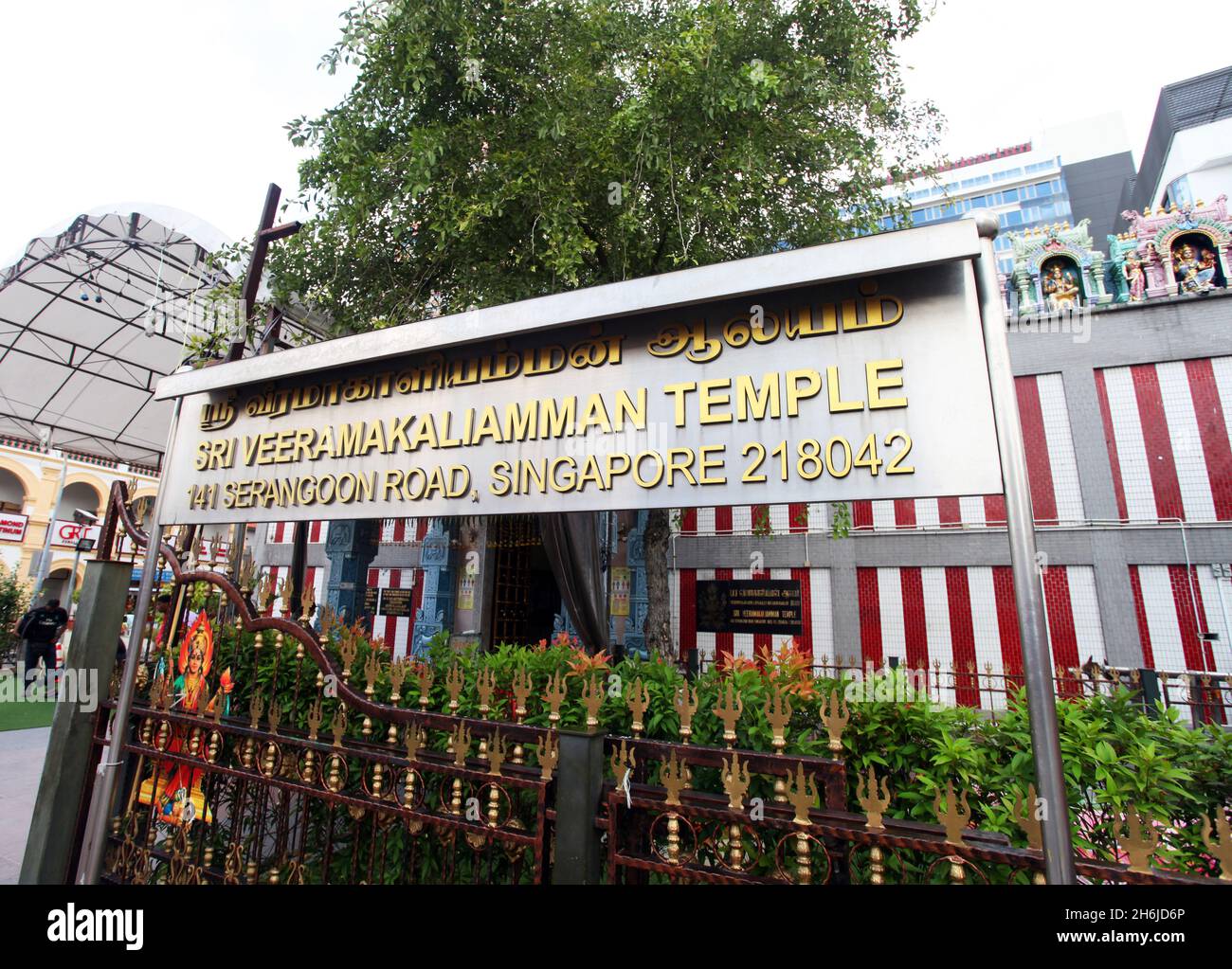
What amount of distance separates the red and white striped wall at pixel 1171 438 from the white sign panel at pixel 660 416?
13.9 metres

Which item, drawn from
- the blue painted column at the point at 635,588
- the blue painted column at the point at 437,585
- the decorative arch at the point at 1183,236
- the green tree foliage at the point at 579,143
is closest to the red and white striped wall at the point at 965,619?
the blue painted column at the point at 635,588

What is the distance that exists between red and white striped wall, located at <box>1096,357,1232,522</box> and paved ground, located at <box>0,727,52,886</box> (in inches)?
677

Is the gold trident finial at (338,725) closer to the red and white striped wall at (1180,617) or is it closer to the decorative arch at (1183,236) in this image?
the red and white striped wall at (1180,617)

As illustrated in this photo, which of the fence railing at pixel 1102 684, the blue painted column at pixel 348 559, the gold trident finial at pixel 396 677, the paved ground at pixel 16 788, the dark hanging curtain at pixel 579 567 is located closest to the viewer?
the gold trident finial at pixel 396 677

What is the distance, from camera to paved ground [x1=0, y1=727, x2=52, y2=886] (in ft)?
14.9

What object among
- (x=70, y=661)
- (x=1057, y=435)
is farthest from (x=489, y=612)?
(x=1057, y=435)

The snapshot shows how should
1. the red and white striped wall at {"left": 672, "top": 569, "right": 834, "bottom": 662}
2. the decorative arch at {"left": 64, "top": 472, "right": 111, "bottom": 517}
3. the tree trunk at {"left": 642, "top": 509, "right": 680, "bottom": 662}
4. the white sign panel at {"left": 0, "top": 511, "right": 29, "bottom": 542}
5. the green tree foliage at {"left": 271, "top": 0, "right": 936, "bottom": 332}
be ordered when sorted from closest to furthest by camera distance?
the green tree foliage at {"left": 271, "top": 0, "right": 936, "bottom": 332}, the tree trunk at {"left": 642, "top": 509, "right": 680, "bottom": 662}, the red and white striped wall at {"left": 672, "top": 569, "right": 834, "bottom": 662}, the white sign panel at {"left": 0, "top": 511, "right": 29, "bottom": 542}, the decorative arch at {"left": 64, "top": 472, "right": 111, "bottom": 517}

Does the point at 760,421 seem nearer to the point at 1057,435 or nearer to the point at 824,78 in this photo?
the point at 824,78

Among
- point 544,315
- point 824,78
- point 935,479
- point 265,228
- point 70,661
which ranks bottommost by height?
point 70,661

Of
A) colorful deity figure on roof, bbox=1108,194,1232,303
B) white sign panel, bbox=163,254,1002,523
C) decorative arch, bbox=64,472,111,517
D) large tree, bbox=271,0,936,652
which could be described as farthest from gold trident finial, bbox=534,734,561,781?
decorative arch, bbox=64,472,111,517

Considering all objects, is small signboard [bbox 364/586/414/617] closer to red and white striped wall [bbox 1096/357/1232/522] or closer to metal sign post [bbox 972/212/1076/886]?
metal sign post [bbox 972/212/1076/886]

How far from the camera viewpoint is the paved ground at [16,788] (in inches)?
179

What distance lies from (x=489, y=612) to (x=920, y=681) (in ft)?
29.1
